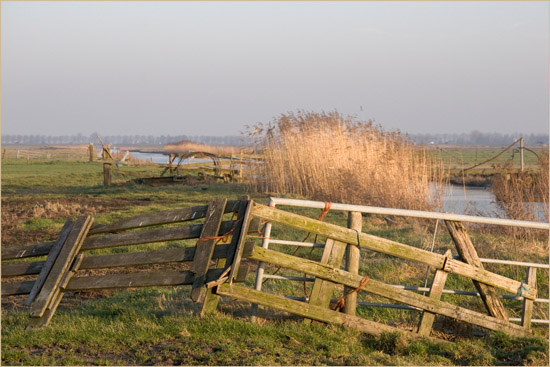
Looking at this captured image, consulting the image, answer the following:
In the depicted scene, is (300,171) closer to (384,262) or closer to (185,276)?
(384,262)

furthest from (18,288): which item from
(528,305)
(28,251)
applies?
(528,305)

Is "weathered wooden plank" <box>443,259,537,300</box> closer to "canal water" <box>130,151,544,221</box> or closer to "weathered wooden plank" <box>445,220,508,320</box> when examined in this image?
"weathered wooden plank" <box>445,220,508,320</box>

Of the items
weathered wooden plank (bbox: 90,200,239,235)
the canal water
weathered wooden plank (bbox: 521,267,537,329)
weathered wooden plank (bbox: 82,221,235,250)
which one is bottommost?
the canal water

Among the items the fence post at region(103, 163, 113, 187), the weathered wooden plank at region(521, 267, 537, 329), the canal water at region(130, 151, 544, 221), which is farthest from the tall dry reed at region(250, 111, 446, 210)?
the weathered wooden plank at region(521, 267, 537, 329)

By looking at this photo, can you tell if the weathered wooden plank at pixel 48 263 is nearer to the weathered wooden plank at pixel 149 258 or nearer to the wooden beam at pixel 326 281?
the weathered wooden plank at pixel 149 258

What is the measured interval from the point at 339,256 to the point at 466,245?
1454mm

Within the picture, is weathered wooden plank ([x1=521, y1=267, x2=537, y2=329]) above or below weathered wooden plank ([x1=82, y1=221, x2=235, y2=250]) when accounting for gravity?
below

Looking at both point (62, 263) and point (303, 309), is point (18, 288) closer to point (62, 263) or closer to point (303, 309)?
point (62, 263)

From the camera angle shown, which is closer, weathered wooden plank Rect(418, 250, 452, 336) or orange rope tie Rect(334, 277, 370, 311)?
orange rope tie Rect(334, 277, 370, 311)

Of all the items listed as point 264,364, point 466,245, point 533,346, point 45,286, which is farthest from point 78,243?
point 533,346

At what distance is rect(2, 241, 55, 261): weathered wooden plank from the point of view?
23.2ft

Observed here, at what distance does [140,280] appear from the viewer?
6.38 metres

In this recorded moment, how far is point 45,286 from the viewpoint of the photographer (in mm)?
→ 6621

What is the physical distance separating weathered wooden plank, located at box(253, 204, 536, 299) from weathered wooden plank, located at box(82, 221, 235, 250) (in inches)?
18.4
